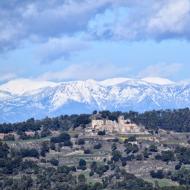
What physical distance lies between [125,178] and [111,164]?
732 inches

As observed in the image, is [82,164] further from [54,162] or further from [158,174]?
[158,174]

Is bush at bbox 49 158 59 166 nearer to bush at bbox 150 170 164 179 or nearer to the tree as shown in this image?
the tree

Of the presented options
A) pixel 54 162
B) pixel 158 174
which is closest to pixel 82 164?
pixel 54 162

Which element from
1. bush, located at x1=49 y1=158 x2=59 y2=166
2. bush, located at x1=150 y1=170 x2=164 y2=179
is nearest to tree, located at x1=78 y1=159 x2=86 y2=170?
bush, located at x1=49 y1=158 x2=59 y2=166

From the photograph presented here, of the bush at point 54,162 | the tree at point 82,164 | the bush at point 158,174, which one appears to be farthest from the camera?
the bush at point 54,162

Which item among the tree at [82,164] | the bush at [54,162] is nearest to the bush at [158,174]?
the tree at [82,164]

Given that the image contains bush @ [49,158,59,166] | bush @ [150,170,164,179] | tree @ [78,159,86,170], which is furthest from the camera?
bush @ [49,158,59,166]

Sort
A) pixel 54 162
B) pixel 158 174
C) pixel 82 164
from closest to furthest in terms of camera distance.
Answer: pixel 158 174
pixel 82 164
pixel 54 162

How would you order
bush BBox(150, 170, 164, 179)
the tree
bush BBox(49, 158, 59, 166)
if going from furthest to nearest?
bush BBox(49, 158, 59, 166)
the tree
bush BBox(150, 170, 164, 179)

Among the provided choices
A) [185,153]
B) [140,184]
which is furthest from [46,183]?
[185,153]

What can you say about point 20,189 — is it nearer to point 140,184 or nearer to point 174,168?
point 140,184

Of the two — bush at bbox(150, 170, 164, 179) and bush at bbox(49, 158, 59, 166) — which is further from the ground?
bush at bbox(49, 158, 59, 166)

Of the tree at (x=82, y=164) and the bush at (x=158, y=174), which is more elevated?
the tree at (x=82, y=164)

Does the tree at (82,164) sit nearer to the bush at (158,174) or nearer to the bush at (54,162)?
the bush at (54,162)
